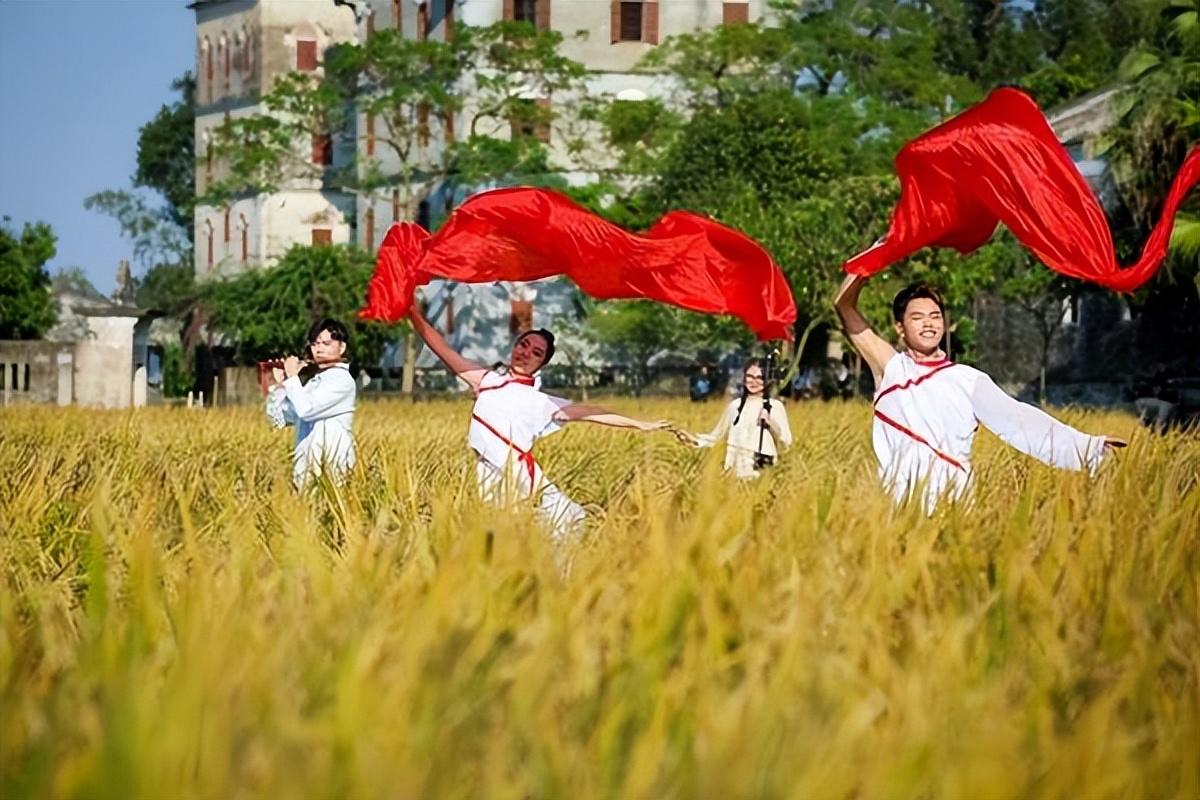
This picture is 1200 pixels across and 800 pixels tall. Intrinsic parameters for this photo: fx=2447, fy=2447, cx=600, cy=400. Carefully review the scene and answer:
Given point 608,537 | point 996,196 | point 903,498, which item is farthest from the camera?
point 996,196

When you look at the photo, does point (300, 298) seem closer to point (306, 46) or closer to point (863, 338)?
point (306, 46)

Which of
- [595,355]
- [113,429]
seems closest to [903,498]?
[113,429]

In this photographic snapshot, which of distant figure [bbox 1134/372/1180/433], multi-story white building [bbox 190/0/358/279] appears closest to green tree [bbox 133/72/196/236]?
multi-story white building [bbox 190/0/358/279]

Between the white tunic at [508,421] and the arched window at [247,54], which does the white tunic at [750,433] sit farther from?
the arched window at [247,54]

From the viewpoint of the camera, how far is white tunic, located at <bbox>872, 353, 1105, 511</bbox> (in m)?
8.15

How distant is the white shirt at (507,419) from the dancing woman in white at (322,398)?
76cm

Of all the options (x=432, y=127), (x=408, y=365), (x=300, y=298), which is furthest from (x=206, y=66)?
(x=408, y=365)

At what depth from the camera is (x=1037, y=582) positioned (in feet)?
15.7

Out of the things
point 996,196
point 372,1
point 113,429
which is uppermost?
point 372,1

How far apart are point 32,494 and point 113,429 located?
10.5 m

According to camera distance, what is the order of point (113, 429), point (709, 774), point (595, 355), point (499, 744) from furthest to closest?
1. point (595, 355)
2. point (113, 429)
3. point (499, 744)
4. point (709, 774)

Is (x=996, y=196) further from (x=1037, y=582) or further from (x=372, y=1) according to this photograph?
(x=372, y=1)

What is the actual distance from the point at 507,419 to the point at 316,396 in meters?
1.13

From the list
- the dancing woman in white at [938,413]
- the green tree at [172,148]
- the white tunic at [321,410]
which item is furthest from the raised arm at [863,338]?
the green tree at [172,148]
